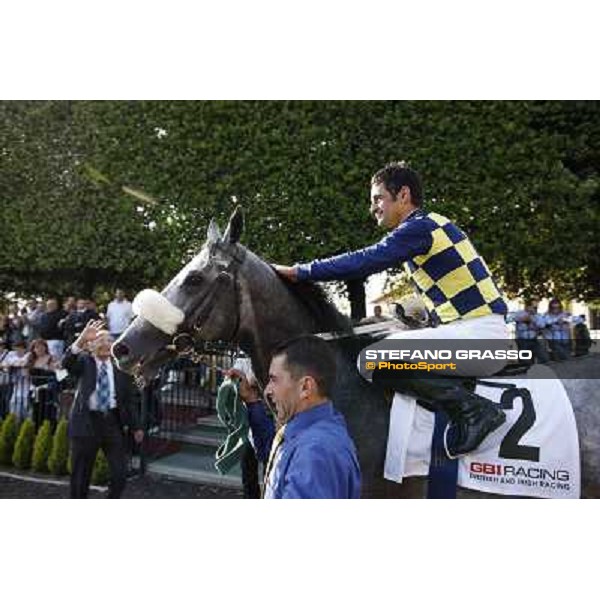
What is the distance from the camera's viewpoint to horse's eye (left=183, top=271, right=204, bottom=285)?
265 centimetres

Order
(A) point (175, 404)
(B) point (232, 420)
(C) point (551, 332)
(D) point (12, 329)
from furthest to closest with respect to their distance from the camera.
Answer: (A) point (175, 404) < (D) point (12, 329) < (C) point (551, 332) < (B) point (232, 420)

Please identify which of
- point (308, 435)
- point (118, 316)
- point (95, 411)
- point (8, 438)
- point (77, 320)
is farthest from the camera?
point (8, 438)

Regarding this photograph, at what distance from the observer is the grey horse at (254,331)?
8.63 feet

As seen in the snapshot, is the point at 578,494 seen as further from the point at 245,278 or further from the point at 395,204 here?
the point at 245,278

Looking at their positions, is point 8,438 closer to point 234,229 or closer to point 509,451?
point 234,229

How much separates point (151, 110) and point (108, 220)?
3.57 feet

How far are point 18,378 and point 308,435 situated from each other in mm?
4181

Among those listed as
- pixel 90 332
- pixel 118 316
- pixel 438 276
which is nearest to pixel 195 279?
pixel 438 276

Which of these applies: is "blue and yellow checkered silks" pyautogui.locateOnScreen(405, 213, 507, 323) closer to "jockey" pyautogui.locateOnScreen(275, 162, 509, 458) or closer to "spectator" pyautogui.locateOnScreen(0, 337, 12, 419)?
"jockey" pyautogui.locateOnScreen(275, 162, 509, 458)

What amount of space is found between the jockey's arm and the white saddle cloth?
0.57m

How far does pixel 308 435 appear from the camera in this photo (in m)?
1.67

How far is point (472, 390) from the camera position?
8.98 feet

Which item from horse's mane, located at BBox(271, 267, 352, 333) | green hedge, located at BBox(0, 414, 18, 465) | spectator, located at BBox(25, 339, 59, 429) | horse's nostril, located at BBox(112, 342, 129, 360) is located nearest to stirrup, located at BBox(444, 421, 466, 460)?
horse's mane, located at BBox(271, 267, 352, 333)
